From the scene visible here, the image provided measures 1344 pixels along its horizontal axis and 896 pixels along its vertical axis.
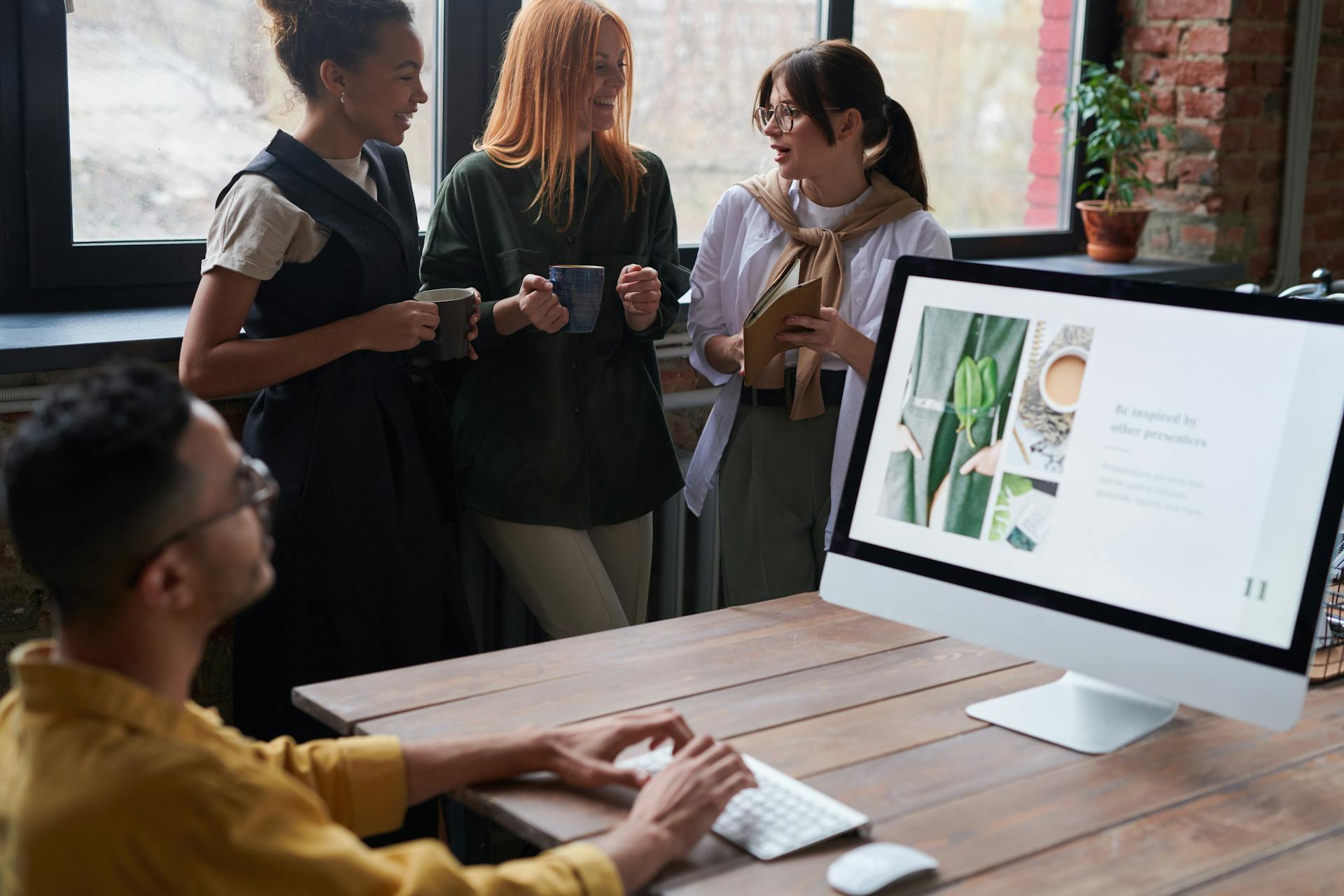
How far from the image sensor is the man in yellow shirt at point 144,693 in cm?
93

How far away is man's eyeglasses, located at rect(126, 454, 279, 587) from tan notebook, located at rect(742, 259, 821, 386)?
1144 mm

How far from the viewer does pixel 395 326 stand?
6.73 feet

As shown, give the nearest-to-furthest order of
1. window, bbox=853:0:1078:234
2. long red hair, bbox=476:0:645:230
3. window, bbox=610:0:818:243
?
long red hair, bbox=476:0:645:230 → window, bbox=610:0:818:243 → window, bbox=853:0:1078:234

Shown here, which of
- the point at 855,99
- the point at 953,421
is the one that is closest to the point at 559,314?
the point at 855,99

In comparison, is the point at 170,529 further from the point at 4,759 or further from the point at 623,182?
the point at 623,182

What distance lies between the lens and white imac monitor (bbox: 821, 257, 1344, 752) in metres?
1.35

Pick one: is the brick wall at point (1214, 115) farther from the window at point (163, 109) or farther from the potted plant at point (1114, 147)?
the window at point (163, 109)

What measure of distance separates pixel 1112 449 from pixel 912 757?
1.28 feet

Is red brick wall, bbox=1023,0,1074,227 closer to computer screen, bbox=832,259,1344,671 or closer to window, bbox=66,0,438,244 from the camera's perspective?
window, bbox=66,0,438,244

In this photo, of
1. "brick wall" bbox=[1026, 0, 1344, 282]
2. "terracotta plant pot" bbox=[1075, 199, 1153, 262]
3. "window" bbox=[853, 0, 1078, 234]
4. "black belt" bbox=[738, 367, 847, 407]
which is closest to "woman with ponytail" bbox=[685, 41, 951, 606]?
"black belt" bbox=[738, 367, 847, 407]

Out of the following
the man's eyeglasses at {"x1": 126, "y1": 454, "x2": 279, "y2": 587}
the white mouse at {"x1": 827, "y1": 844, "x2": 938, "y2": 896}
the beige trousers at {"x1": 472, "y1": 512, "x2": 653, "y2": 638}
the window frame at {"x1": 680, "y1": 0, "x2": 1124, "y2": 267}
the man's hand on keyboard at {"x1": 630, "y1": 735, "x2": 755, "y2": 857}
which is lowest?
the beige trousers at {"x1": 472, "y1": 512, "x2": 653, "y2": 638}

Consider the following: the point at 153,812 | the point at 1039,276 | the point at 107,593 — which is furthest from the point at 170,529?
the point at 1039,276

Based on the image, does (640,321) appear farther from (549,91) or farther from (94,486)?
(94,486)

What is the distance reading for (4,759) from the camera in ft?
3.34
